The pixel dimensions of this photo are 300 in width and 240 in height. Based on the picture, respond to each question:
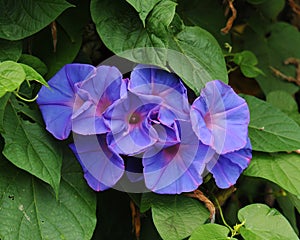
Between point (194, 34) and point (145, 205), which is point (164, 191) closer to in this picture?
point (145, 205)

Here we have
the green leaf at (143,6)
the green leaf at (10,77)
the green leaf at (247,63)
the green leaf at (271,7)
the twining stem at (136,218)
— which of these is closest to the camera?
the green leaf at (10,77)

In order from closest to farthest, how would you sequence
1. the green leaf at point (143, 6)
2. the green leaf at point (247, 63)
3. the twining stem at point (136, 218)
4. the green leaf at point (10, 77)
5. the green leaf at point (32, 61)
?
the green leaf at point (10, 77) < the green leaf at point (143, 6) < the green leaf at point (32, 61) < the twining stem at point (136, 218) < the green leaf at point (247, 63)

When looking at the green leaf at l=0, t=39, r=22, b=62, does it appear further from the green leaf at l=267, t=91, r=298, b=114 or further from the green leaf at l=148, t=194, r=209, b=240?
the green leaf at l=267, t=91, r=298, b=114

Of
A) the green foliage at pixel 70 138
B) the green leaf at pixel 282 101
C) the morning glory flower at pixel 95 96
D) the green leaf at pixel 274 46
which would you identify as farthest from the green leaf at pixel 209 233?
the green leaf at pixel 274 46

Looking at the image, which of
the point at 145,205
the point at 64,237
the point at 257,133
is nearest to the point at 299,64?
the point at 257,133

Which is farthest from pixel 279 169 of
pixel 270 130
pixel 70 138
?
pixel 70 138

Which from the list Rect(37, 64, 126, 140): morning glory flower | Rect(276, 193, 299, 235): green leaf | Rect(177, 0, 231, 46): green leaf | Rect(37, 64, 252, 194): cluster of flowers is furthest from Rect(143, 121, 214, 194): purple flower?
Rect(276, 193, 299, 235): green leaf

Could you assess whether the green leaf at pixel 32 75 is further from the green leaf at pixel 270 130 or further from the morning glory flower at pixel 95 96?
the green leaf at pixel 270 130
